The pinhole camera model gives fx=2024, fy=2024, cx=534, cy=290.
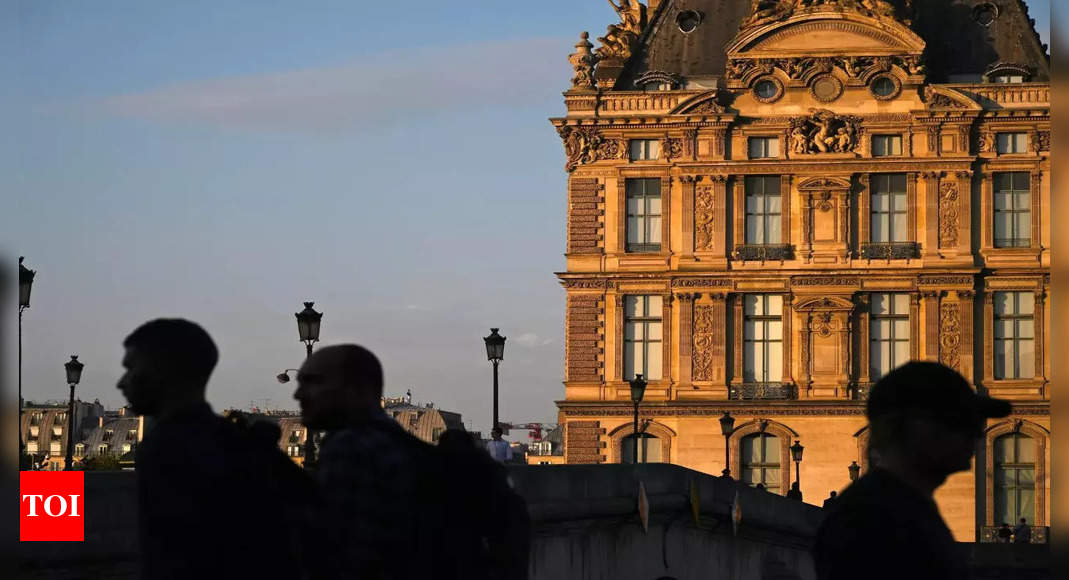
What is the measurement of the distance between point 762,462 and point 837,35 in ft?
41.7

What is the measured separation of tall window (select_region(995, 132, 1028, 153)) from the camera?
194ft

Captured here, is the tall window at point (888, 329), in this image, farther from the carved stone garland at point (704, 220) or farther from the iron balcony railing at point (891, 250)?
the carved stone garland at point (704, 220)

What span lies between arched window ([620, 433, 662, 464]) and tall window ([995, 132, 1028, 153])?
1322 centimetres

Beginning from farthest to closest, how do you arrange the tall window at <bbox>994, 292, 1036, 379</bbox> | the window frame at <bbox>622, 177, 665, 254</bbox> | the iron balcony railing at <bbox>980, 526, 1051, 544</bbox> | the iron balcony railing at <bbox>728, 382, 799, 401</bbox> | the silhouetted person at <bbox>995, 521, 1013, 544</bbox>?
1. the window frame at <bbox>622, 177, 665, 254</bbox>
2. the iron balcony railing at <bbox>728, 382, 799, 401</bbox>
3. the tall window at <bbox>994, 292, 1036, 379</bbox>
4. the iron balcony railing at <bbox>980, 526, 1051, 544</bbox>
5. the silhouetted person at <bbox>995, 521, 1013, 544</bbox>

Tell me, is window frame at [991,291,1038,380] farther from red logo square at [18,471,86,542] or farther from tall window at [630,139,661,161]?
red logo square at [18,471,86,542]

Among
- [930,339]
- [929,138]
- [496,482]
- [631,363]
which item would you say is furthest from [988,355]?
[496,482]

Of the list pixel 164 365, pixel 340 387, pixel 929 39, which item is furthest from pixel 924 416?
pixel 929 39

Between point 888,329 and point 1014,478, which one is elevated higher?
point 888,329

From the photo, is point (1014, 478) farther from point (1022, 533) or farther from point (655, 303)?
point (655, 303)

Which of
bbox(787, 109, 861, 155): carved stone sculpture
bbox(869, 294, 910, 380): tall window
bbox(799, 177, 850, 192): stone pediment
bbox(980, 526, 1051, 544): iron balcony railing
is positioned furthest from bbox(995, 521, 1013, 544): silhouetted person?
bbox(787, 109, 861, 155): carved stone sculpture

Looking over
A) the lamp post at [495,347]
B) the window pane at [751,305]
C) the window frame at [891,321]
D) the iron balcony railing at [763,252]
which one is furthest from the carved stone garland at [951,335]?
the lamp post at [495,347]

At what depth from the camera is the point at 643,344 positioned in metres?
60.0

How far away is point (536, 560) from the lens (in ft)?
80.9

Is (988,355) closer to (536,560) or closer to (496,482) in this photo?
(536,560)
